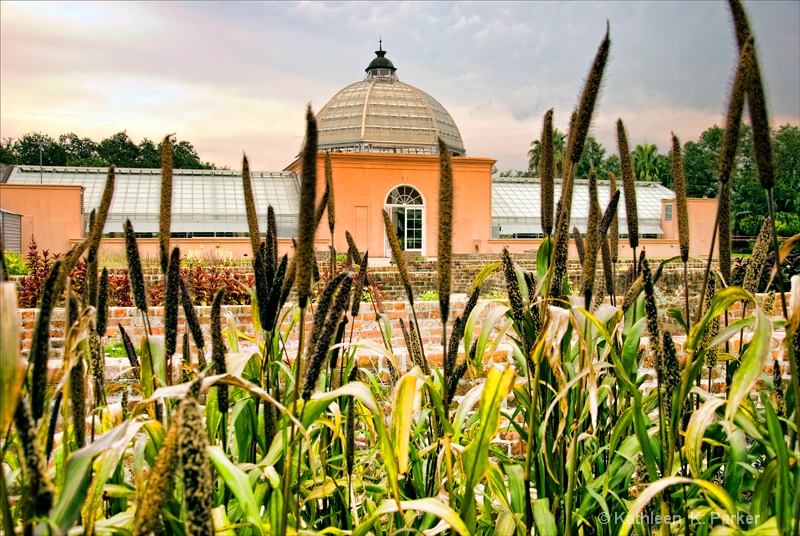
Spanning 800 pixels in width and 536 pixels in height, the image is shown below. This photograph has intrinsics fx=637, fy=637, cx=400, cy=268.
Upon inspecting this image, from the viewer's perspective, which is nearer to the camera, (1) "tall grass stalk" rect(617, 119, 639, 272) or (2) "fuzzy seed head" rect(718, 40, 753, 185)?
(2) "fuzzy seed head" rect(718, 40, 753, 185)

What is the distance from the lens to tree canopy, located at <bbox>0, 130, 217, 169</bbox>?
141ft

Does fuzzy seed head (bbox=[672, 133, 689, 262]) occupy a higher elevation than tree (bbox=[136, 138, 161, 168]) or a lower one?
lower

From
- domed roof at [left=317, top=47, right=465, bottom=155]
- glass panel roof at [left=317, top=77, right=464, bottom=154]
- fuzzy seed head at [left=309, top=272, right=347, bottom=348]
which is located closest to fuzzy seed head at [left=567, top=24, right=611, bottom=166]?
fuzzy seed head at [left=309, top=272, right=347, bottom=348]

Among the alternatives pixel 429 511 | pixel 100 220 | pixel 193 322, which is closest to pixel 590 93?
pixel 429 511

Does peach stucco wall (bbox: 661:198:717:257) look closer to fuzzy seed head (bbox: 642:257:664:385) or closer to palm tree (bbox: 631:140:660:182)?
palm tree (bbox: 631:140:660:182)

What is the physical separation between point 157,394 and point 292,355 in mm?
3196

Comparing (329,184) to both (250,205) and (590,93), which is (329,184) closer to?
(250,205)

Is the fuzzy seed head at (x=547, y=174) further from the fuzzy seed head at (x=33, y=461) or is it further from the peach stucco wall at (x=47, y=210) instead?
the peach stucco wall at (x=47, y=210)

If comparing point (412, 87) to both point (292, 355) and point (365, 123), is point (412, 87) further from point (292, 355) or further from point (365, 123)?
point (292, 355)

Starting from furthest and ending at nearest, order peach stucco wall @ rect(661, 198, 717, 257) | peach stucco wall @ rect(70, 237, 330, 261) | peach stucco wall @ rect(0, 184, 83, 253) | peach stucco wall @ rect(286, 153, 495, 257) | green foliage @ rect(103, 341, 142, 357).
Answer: peach stucco wall @ rect(661, 198, 717, 257), peach stucco wall @ rect(286, 153, 495, 257), peach stucco wall @ rect(0, 184, 83, 253), peach stucco wall @ rect(70, 237, 330, 261), green foliage @ rect(103, 341, 142, 357)

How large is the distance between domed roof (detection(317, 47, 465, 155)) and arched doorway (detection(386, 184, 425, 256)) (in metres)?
2.88

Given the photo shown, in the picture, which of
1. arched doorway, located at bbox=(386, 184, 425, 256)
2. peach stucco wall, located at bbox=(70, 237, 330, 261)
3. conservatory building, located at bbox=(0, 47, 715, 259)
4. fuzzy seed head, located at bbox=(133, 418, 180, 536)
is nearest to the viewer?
fuzzy seed head, located at bbox=(133, 418, 180, 536)

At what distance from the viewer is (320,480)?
1634 millimetres

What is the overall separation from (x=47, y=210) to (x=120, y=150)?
25.6 m
